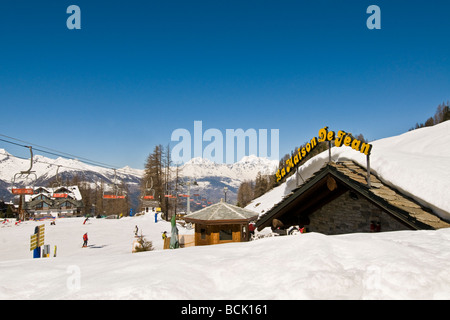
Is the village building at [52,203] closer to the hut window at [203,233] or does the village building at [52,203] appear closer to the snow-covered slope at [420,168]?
the hut window at [203,233]

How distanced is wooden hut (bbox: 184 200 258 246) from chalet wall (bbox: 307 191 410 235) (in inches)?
229

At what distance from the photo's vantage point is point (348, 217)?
9.12 m

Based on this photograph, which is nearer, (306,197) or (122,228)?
(306,197)

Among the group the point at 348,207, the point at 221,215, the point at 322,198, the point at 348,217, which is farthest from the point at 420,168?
the point at 221,215

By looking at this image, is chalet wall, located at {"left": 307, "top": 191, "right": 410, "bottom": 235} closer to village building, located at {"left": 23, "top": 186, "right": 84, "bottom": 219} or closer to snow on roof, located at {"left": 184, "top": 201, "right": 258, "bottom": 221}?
snow on roof, located at {"left": 184, "top": 201, "right": 258, "bottom": 221}

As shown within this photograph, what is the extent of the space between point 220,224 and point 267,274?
12607 mm

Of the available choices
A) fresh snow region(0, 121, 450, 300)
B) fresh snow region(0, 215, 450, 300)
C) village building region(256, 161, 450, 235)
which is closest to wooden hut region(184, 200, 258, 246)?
village building region(256, 161, 450, 235)

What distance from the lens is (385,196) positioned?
23.5 ft

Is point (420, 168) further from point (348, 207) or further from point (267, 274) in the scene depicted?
point (267, 274)

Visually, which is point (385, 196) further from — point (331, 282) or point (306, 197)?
point (331, 282)

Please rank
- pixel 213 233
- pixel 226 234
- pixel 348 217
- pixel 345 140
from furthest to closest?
pixel 226 234, pixel 213 233, pixel 348 217, pixel 345 140

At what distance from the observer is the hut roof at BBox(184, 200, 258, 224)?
15.4 m
